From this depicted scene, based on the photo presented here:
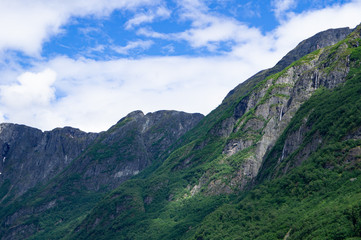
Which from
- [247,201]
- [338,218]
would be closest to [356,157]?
[338,218]

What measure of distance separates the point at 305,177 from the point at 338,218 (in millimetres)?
46722

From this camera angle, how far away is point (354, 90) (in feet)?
629

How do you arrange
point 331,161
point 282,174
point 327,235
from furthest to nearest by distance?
point 282,174, point 331,161, point 327,235

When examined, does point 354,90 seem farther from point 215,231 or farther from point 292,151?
point 215,231

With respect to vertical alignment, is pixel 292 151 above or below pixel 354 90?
below

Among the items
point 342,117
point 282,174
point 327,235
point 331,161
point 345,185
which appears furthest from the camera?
point 282,174

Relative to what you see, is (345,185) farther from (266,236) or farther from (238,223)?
(238,223)

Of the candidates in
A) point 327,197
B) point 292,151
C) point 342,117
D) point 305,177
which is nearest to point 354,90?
point 342,117

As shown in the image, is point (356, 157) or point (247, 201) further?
point (247, 201)

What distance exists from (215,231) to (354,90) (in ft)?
298

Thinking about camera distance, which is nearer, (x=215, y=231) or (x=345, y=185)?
(x=345, y=185)

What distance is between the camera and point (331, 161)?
16275cm

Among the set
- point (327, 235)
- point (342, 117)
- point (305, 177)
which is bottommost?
point (327, 235)

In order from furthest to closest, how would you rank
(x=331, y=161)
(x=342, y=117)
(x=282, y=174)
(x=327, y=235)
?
1. (x=282, y=174)
2. (x=342, y=117)
3. (x=331, y=161)
4. (x=327, y=235)
